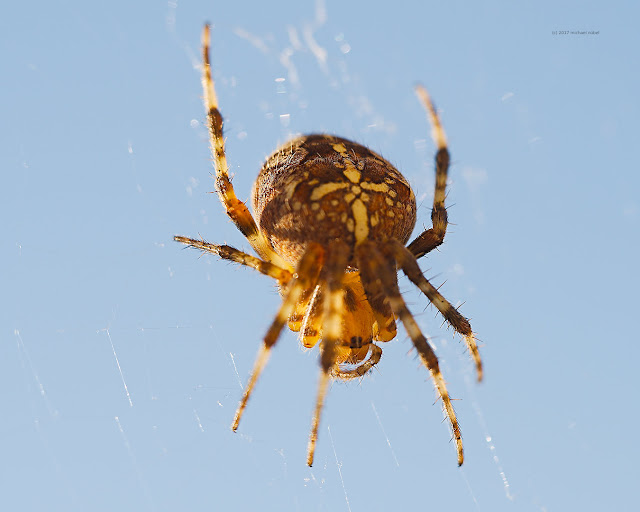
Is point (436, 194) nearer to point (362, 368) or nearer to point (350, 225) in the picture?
point (350, 225)

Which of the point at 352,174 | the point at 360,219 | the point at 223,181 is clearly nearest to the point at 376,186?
the point at 352,174

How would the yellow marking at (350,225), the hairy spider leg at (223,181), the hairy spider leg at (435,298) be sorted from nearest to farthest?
the hairy spider leg at (435,298) → the yellow marking at (350,225) → the hairy spider leg at (223,181)

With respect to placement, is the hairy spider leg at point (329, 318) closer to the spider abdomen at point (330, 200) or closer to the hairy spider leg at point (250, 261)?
the spider abdomen at point (330, 200)

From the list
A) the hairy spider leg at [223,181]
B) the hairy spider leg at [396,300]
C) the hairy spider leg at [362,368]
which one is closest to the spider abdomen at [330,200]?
the hairy spider leg at [223,181]

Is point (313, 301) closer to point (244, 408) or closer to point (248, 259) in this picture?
point (248, 259)

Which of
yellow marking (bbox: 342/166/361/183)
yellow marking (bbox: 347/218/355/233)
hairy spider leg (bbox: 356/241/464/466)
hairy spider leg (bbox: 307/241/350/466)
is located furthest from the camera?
yellow marking (bbox: 342/166/361/183)

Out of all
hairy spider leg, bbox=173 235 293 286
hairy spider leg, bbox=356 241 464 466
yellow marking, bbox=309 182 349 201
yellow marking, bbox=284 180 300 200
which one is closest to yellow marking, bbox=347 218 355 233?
hairy spider leg, bbox=356 241 464 466

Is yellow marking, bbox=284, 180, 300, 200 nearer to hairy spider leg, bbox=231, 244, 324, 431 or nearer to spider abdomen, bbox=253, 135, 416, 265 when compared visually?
spider abdomen, bbox=253, 135, 416, 265
